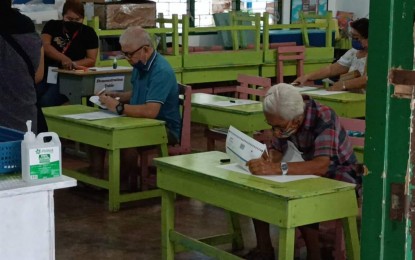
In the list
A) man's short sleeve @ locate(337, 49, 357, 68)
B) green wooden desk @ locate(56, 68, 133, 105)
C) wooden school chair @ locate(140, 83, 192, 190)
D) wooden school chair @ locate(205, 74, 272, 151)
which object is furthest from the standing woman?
man's short sleeve @ locate(337, 49, 357, 68)

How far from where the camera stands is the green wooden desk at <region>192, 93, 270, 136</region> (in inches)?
237

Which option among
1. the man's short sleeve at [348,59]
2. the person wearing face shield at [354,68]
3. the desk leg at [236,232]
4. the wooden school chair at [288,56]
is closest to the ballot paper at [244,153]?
the desk leg at [236,232]

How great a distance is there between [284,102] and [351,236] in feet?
2.41

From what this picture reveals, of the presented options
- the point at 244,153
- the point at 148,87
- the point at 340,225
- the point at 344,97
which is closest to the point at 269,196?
the point at 244,153

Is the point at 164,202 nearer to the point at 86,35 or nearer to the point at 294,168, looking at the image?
the point at 294,168

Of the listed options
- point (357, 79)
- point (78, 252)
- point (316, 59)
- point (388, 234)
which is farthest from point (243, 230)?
point (316, 59)

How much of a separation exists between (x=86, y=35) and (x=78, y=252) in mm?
3249

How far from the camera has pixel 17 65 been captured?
13.1 ft

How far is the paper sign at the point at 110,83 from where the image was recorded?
740 centimetres

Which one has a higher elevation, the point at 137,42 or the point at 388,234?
the point at 137,42

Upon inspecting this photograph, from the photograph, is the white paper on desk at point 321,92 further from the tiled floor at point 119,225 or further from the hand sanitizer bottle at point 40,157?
the hand sanitizer bottle at point 40,157

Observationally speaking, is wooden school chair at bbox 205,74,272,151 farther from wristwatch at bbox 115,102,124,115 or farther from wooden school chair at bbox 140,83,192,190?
wristwatch at bbox 115,102,124,115

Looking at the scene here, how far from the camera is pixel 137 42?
5844 mm

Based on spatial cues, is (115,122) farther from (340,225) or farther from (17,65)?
(340,225)
